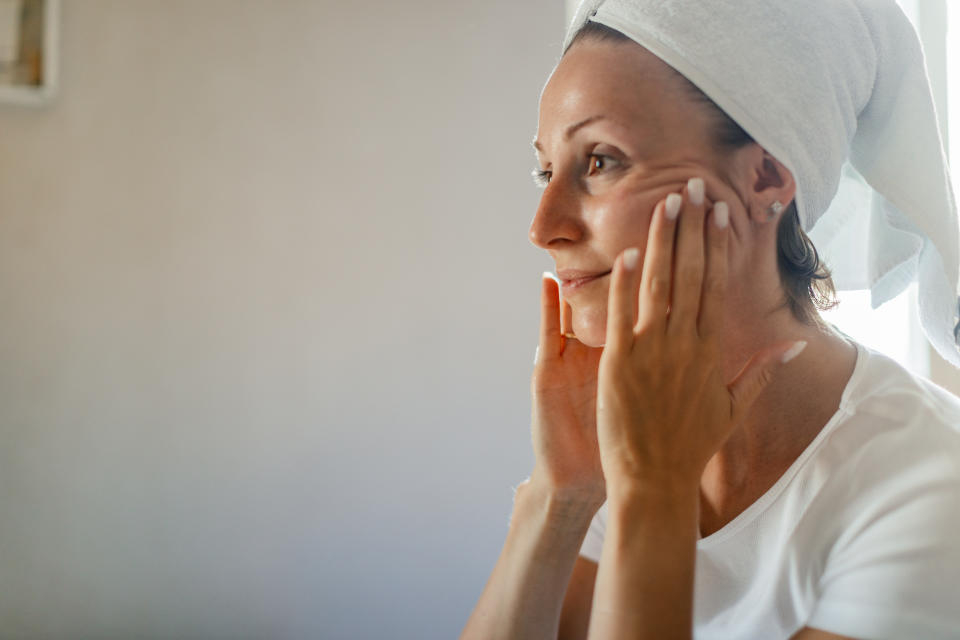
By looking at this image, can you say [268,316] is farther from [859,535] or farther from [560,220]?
[859,535]

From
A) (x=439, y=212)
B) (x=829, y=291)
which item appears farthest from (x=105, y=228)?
(x=829, y=291)

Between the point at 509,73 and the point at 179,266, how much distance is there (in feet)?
3.20

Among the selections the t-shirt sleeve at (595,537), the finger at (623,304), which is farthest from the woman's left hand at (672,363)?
the t-shirt sleeve at (595,537)

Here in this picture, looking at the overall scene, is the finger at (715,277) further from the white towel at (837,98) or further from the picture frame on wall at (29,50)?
the picture frame on wall at (29,50)

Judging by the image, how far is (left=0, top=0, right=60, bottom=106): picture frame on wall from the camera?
1669 millimetres

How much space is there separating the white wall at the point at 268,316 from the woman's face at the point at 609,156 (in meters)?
0.99

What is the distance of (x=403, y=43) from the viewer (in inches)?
73.6

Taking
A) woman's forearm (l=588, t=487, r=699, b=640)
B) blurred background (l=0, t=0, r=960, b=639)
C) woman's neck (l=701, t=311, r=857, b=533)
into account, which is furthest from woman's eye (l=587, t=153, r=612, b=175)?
blurred background (l=0, t=0, r=960, b=639)

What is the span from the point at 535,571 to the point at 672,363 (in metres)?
0.38

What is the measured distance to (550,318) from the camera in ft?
3.42

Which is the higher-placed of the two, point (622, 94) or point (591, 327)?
point (622, 94)

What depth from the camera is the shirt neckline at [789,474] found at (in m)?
0.84

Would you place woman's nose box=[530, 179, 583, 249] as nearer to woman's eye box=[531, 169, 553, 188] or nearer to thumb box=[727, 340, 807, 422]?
woman's eye box=[531, 169, 553, 188]

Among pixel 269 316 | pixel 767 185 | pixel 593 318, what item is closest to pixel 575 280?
pixel 593 318
